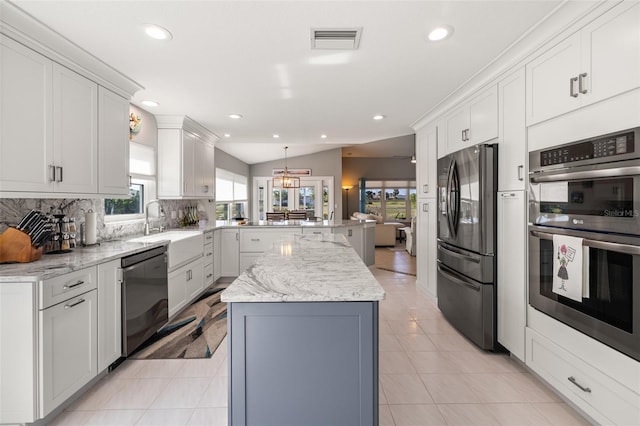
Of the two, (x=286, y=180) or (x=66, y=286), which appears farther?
(x=286, y=180)

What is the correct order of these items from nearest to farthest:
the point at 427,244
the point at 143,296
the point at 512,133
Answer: the point at 512,133 < the point at 143,296 < the point at 427,244

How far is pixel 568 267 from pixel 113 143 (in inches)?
138

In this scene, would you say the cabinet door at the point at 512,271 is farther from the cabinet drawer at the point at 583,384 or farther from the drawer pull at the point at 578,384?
the drawer pull at the point at 578,384

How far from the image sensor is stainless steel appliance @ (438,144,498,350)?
255 centimetres

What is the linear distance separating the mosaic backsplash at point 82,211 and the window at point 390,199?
7581 millimetres

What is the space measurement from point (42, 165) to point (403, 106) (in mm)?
3310

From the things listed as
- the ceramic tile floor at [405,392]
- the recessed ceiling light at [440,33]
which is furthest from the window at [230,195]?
the recessed ceiling light at [440,33]

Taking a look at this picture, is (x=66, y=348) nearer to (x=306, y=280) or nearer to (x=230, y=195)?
(x=306, y=280)

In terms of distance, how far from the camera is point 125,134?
291cm

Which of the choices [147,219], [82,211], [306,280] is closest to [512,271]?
[306,280]

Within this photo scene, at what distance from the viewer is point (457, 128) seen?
3279mm

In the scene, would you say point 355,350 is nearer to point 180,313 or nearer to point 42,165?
point 42,165

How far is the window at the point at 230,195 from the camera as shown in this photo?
7.56 metres

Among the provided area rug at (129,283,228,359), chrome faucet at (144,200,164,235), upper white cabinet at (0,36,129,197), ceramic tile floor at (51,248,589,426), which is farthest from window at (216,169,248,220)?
ceramic tile floor at (51,248,589,426)
